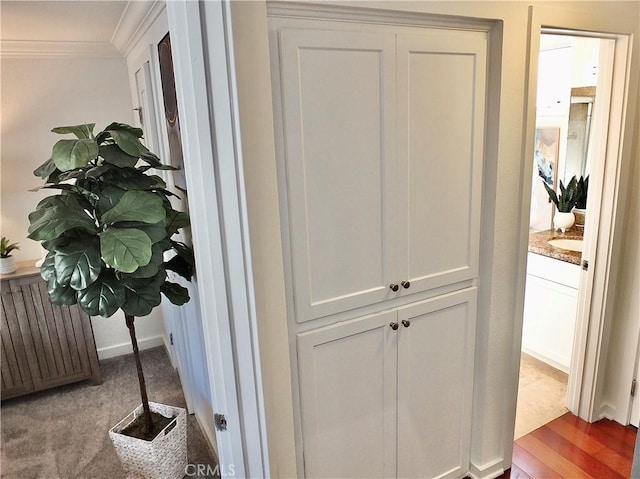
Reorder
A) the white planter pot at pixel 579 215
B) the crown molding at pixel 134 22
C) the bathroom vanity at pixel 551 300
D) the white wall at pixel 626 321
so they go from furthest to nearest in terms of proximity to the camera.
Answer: the white planter pot at pixel 579 215 < the bathroom vanity at pixel 551 300 < the white wall at pixel 626 321 < the crown molding at pixel 134 22

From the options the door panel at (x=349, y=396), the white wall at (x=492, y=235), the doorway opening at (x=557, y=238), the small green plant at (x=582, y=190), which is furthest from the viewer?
the small green plant at (x=582, y=190)

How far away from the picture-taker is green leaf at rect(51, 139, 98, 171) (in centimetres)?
140

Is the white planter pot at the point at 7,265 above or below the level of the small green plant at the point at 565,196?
below

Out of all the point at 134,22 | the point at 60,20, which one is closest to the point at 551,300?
the point at 134,22

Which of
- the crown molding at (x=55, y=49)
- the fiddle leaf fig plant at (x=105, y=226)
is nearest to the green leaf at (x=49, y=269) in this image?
the fiddle leaf fig plant at (x=105, y=226)

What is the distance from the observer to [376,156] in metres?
1.45

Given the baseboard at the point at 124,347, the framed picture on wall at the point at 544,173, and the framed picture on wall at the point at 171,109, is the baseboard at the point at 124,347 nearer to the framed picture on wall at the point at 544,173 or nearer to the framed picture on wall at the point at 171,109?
the framed picture on wall at the point at 171,109

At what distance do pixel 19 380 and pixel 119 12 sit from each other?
2.23 metres

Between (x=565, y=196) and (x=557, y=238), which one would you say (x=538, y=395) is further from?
(x=565, y=196)

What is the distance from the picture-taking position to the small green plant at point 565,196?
10.1ft

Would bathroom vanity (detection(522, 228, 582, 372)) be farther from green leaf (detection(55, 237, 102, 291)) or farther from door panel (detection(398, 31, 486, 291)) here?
green leaf (detection(55, 237, 102, 291))

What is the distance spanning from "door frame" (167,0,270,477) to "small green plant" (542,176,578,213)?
2.75m

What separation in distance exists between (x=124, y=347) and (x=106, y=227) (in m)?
2.09

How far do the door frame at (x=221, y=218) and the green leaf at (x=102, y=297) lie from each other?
2.25 feet
